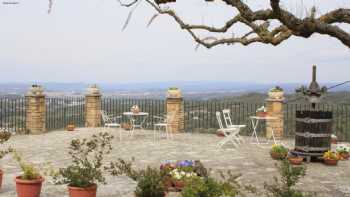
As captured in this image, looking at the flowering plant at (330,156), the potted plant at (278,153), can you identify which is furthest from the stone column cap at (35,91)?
the flowering plant at (330,156)

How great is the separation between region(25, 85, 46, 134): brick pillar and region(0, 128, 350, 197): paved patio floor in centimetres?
56

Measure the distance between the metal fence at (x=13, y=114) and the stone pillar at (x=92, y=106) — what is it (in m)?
2.22

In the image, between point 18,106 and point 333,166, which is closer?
point 333,166

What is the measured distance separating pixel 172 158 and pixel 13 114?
9560 millimetres

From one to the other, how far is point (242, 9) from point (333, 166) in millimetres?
5636

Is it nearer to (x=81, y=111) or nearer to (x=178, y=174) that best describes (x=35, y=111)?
(x=81, y=111)

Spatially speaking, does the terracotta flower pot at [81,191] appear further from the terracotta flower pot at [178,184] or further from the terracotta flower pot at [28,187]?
the terracotta flower pot at [178,184]

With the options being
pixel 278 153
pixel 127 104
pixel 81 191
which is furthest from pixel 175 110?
pixel 81 191

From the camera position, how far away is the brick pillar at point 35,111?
678 inches

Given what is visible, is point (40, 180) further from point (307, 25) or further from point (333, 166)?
point (333, 166)

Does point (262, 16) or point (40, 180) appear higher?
point (262, 16)

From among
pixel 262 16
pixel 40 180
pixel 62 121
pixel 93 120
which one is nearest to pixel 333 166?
pixel 262 16

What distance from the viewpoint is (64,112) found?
19.7 m

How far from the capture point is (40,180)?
7086 mm
